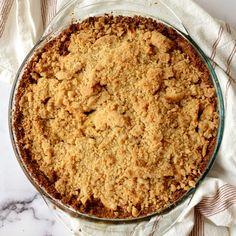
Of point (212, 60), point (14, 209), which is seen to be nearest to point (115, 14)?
point (212, 60)

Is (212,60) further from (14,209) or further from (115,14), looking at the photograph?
(14,209)

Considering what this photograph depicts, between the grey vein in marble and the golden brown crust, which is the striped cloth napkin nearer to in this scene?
the golden brown crust

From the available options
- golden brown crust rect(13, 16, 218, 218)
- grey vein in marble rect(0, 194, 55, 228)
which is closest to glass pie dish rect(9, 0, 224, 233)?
golden brown crust rect(13, 16, 218, 218)

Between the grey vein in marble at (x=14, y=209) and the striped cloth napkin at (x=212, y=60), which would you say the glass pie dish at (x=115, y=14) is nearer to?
the striped cloth napkin at (x=212, y=60)

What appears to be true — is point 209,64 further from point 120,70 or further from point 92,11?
point 92,11

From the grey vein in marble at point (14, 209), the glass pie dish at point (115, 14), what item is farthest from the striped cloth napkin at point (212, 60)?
the grey vein in marble at point (14, 209)

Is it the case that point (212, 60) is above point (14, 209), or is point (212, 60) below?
above
